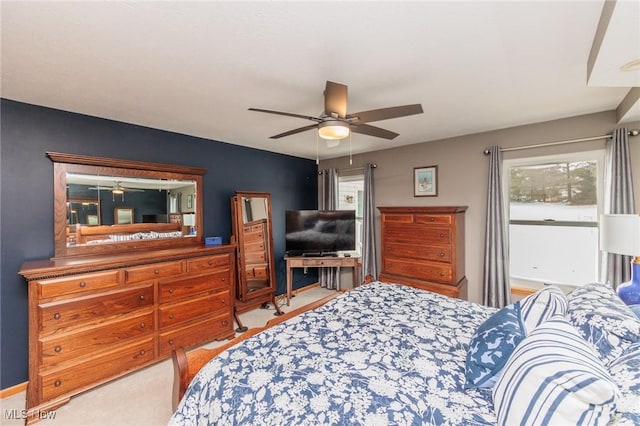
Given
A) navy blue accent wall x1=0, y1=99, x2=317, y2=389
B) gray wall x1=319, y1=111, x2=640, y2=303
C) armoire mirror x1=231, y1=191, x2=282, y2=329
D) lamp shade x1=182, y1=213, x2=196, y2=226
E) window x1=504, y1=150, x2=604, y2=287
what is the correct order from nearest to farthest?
navy blue accent wall x1=0, y1=99, x2=317, y2=389, gray wall x1=319, y1=111, x2=640, y2=303, window x1=504, y1=150, x2=604, y2=287, lamp shade x1=182, y1=213, x2=196, y2=226, armoire mirror x1=231, y1=191, x2=282, y2=329

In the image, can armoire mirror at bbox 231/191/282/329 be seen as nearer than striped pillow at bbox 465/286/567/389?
No

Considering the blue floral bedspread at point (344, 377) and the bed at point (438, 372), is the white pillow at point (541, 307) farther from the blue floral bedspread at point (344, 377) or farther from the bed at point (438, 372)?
the blue floral bedspread at point (344, 377)

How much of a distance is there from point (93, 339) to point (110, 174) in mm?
1600

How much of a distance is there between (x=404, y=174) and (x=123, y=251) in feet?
12.5

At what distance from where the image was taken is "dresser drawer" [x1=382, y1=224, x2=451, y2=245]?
3.35m

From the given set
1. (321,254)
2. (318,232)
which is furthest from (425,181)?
(321,254)

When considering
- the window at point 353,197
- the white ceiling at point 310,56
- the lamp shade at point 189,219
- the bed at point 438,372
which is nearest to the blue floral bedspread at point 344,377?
the bed at point 438,372

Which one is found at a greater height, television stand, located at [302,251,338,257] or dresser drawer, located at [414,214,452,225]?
dresser drawer, located at [414,214,452,225]

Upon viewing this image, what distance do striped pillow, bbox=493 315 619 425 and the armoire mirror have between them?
10.6 feet

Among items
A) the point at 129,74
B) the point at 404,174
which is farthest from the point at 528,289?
the point at 129,74

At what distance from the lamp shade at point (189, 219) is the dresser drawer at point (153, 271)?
78cm

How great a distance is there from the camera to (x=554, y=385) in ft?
2.92

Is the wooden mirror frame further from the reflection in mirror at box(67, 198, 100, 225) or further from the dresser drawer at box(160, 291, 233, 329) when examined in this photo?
the dresser drawer at box(160, 291, 233, 329)

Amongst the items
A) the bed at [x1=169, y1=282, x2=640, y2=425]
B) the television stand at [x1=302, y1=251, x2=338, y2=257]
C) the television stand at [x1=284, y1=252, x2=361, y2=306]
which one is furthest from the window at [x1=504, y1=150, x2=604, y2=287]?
the television stand at [x1=302, y1=251, x2=338, y2=257]
